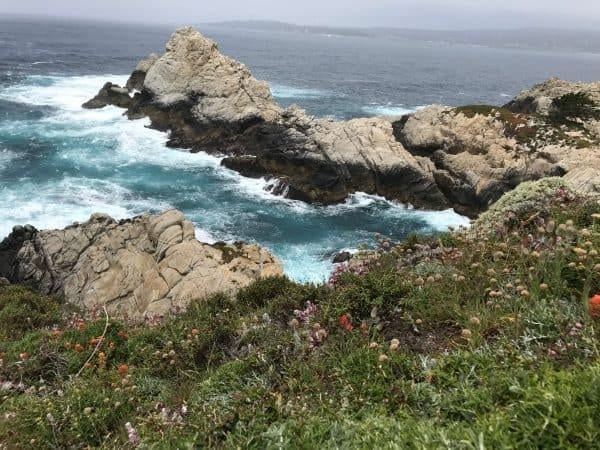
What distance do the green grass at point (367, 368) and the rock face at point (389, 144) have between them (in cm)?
2737

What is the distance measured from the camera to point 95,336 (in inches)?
293

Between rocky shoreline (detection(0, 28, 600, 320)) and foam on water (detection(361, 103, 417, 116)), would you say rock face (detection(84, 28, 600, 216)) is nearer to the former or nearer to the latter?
rocky shoreline (detection(0, 28, 600, 320))

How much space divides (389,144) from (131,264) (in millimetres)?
24807

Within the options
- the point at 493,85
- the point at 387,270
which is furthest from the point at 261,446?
the point at 493,85

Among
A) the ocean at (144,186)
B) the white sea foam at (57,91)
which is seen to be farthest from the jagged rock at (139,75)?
the ocean at (144,186)

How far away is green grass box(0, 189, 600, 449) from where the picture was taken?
3195 mm

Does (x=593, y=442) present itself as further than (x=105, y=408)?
No

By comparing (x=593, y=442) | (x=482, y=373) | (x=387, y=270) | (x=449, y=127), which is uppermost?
(x=593, y=442)

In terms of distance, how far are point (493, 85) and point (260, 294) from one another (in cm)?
11144

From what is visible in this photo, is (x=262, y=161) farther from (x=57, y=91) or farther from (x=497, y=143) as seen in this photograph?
(x=57, y=91)

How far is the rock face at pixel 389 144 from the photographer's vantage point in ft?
111

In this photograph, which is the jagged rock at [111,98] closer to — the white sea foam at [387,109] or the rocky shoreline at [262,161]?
the rocky shoreline at [262,161]

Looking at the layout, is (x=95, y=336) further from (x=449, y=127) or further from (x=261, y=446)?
(x=449, y=127)

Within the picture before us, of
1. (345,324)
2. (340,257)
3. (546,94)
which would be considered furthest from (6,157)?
(546,94)
